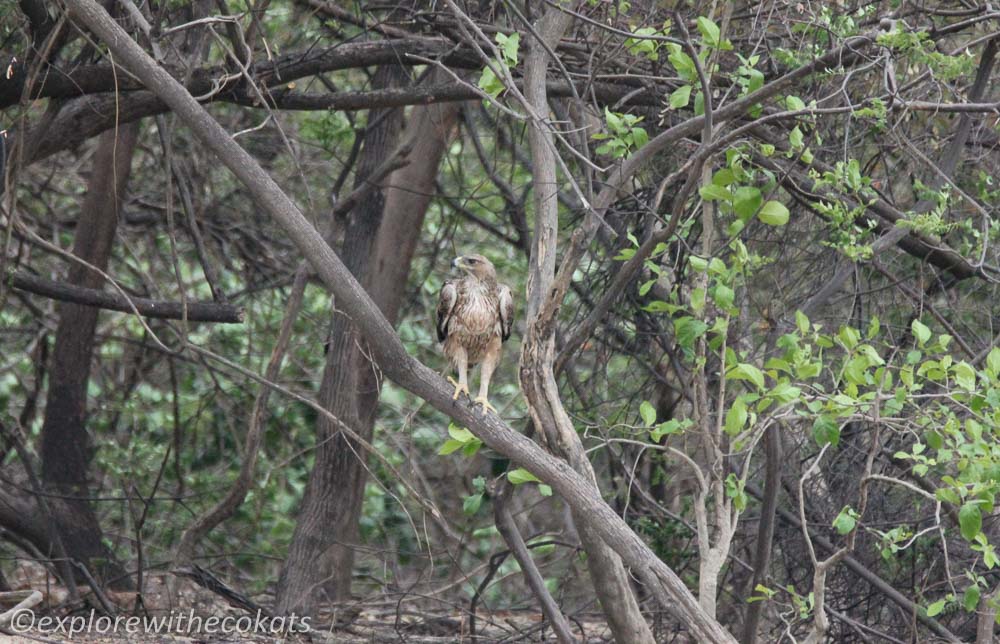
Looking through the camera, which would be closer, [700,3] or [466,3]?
[700,3]

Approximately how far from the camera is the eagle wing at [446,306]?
5.05 m

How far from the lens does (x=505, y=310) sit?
5.05 metres

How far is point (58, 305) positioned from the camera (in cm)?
772

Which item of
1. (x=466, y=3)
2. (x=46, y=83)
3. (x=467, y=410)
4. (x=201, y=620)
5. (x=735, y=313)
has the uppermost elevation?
(x=466, y=3)

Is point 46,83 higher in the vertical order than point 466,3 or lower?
lower

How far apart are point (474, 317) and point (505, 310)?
14 centimetres


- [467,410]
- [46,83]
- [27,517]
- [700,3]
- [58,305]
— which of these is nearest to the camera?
[467,410]

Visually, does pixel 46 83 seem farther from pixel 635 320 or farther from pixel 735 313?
pixel 735 313

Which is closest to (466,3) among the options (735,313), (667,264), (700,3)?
(700,3)

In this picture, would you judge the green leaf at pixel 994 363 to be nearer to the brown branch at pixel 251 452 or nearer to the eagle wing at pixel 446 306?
the eagle wing at pixel 446 306

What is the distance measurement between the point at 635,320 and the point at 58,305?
3.91m

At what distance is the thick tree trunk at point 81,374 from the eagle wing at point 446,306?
2.40 metres

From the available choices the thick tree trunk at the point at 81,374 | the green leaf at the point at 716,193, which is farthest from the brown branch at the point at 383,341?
the thick tree trunk at the point at 81,374

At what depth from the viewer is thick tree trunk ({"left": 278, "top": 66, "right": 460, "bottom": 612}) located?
6371 millimetres
